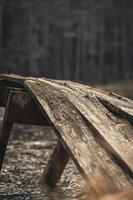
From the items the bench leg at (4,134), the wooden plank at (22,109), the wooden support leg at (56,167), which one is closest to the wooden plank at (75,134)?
the wooden plank at (22,109)

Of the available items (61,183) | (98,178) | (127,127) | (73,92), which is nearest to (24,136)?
(61,183)

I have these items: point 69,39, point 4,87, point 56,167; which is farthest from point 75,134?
point 69,39

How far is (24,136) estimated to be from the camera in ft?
49.9

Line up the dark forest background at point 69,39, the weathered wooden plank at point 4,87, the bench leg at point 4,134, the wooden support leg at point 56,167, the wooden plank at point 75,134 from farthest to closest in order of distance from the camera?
1. the dark forest background at point 69,39
2. the wooden support leg at point 56,167
3. the weathered wooden plank at point 4,87
4. the bench leg at point 4,134
5. the wooden plank at point 75,134

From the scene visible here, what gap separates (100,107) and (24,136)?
32.6 feet

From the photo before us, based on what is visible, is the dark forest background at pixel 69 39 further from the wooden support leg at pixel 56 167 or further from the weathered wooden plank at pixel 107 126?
the weathered wooden plank at pixel 107 126

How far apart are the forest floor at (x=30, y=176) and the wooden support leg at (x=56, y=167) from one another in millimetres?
125

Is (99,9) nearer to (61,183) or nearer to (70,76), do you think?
(70,76)

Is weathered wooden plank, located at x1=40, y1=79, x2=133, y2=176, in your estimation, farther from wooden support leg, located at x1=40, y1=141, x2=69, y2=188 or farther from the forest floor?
wooden support leg, located at x1=40, y1=141, x2=69, y2=188

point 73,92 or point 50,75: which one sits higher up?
point 73,92

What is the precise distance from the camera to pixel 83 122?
5000 millimetres

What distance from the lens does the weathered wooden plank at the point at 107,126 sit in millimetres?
4290

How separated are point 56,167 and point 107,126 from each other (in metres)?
3.29

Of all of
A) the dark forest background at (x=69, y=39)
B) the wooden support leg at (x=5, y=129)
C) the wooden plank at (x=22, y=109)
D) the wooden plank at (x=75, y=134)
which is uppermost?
the wooden plank at (x=75, y=134)
